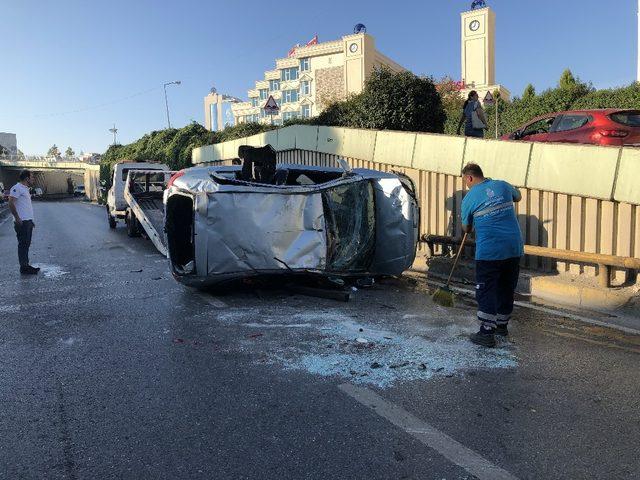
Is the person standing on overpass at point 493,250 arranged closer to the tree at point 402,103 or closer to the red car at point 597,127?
the red car at point 597,127

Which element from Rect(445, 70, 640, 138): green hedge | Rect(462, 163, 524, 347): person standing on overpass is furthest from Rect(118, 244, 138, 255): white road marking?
Rect(445, 70, 640, 138): green hedge

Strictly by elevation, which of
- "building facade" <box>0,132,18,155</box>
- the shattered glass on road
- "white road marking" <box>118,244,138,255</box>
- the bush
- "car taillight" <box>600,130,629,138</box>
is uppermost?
"building facade" <box>0,132,18,155</box>

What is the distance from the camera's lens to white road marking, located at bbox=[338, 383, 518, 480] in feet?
9.78

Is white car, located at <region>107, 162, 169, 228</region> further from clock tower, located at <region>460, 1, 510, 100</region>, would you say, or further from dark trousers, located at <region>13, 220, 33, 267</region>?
clock tower, located at <region>460, 1, 510, 100</region>

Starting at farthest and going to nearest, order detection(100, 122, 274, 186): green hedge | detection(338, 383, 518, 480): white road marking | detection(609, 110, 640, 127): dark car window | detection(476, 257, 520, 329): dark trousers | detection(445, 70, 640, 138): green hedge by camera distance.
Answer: detection(100, 122, 274, 186): green hedge < detection(445, 70, 640, 138): green hedge < detection(609, 110, 640, 127): dark car window < detection(476, 257, 520, 329): dark trousers < detection(338, 383, 518, 480): white road marking

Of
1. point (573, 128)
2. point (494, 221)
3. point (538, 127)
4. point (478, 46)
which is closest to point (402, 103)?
point (538, 127)

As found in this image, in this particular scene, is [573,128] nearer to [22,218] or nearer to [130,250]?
[130,250]

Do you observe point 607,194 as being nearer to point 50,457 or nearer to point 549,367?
point 549,367

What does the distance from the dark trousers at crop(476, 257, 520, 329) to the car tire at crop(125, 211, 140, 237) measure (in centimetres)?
1175

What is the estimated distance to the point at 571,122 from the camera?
35.2ft

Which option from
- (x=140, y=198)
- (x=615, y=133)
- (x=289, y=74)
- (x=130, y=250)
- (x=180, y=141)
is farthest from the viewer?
(x=289, y=74)

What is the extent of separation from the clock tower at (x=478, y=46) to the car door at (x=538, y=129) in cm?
5047

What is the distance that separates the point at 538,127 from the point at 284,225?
7.23m

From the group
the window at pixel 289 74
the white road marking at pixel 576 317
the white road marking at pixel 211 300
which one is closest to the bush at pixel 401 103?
the white road marking at pixel 576 317
